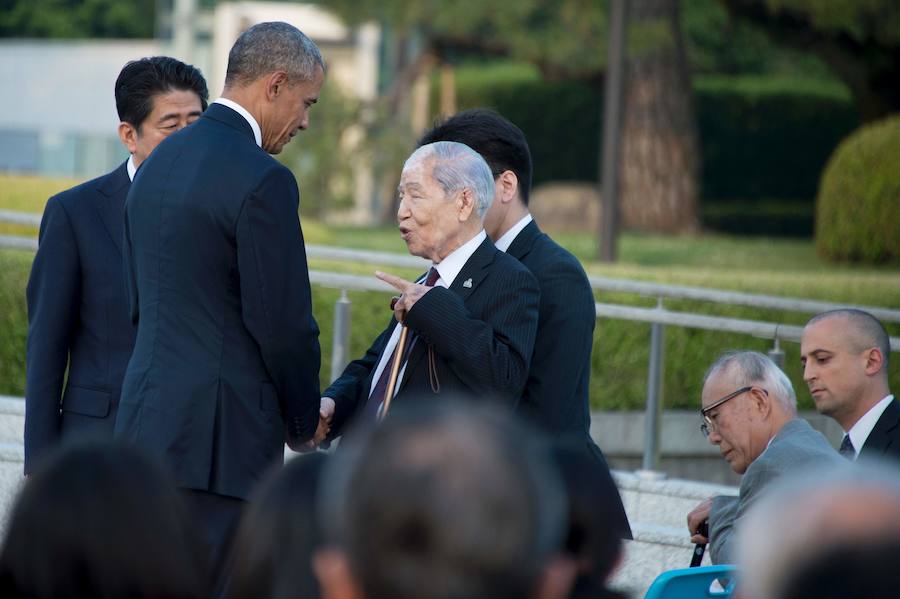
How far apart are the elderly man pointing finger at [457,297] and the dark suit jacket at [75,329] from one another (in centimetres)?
95

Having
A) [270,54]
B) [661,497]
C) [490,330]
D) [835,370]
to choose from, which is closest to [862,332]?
[835,370]

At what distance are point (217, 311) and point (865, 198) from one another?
970 cm

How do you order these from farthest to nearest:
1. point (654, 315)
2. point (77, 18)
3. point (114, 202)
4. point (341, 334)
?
point (77, 18), point (341, 334), point (654, 315), point (114, 202)

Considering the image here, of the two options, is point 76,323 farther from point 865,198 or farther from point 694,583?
point 865,198

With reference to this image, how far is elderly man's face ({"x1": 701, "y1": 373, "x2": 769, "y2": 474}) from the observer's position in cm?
407

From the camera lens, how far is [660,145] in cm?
1497

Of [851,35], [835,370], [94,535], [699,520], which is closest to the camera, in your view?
[94,535]

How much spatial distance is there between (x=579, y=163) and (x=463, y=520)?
68.4 feet

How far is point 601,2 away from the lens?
1351 centimetres

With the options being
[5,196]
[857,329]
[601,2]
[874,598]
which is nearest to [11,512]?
[874,598]

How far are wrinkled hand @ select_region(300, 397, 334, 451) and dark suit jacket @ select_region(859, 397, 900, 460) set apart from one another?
188cm

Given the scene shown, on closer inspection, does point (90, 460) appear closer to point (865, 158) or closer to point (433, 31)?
point (865, 158)

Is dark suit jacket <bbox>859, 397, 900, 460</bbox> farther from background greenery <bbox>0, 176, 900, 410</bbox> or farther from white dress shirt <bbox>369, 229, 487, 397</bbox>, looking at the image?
background greenery <bbox>0, 176, 900, 410</bbox>

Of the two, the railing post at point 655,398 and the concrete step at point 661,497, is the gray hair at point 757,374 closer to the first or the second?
the concrete step at point 661,497
